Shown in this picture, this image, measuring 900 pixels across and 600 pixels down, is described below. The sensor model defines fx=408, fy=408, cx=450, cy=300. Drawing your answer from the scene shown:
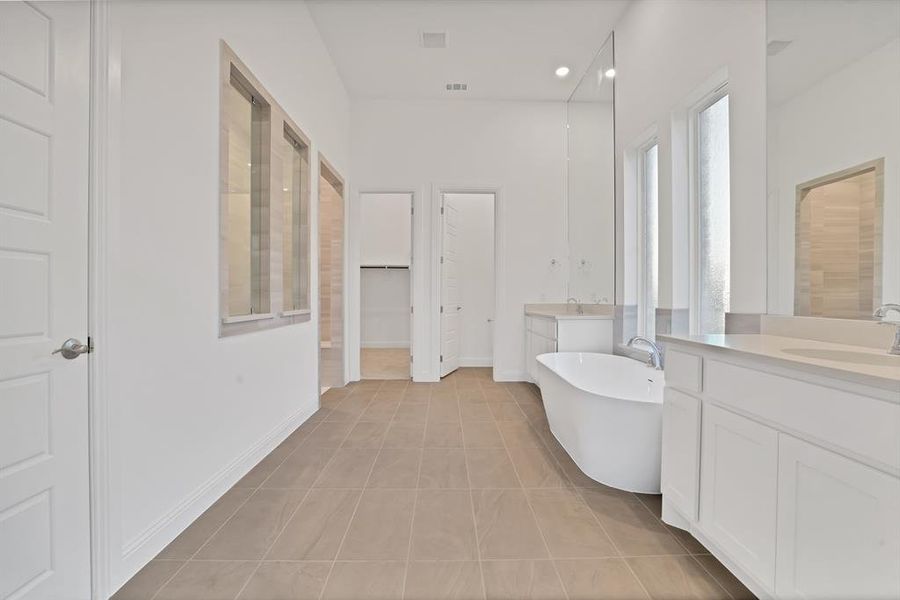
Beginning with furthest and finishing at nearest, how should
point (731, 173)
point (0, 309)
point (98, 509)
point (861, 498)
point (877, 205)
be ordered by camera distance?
point (731, 173) < point (877, 205) < point (98, 509) < point (0, 309) < point (861, 498)

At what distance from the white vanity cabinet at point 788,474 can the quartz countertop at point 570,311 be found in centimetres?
220

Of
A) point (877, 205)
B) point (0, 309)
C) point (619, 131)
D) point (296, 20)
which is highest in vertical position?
point (296, 20)

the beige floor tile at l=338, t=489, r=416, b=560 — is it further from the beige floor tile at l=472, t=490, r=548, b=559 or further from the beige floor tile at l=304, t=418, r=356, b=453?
the beige floor tile at l=304, t=418, r=356, b=453

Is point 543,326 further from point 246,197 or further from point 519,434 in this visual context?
point 246,197

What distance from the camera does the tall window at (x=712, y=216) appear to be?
2525mm

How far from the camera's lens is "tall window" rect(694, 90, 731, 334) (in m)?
2.53

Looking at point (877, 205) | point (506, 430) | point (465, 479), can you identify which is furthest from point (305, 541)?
point (877, 205)

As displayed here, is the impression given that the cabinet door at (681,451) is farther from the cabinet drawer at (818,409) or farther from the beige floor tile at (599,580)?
the beige floor tile at (599,580)

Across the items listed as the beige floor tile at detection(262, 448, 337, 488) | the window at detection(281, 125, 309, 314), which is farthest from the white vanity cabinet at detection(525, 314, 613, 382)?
the window at detection(281, 125, 309, 314)

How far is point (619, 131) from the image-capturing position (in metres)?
3.73

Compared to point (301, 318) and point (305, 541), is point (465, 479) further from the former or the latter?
point (301, 318)

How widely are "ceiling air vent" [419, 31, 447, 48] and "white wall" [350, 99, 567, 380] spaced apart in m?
1.07

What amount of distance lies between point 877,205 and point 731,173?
32.6 inches

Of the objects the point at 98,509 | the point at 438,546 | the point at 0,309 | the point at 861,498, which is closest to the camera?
the point at 861,498
